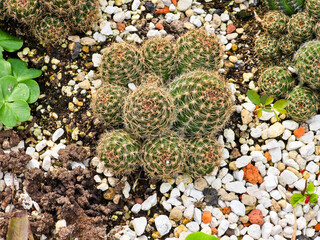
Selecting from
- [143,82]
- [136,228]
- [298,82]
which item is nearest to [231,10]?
[298,82]

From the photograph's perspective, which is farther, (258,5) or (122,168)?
(258,5)

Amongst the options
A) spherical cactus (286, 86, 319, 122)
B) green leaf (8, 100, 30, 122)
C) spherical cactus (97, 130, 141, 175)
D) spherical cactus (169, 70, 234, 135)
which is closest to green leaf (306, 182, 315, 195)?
spherical cactus (286, 86, 319, 122)

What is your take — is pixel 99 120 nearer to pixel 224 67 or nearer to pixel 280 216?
pixel 224 67

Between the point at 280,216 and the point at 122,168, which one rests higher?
the point at 122,168

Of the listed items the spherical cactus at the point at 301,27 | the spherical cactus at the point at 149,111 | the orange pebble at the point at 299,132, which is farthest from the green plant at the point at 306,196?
the spherical cactus at the point at 301,27

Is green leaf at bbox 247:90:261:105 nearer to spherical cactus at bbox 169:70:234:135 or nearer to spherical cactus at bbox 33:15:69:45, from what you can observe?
spherical cactus at bbox 169:70:234:135

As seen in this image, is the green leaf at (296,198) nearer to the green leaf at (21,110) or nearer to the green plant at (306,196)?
the green plant at (306,196)
